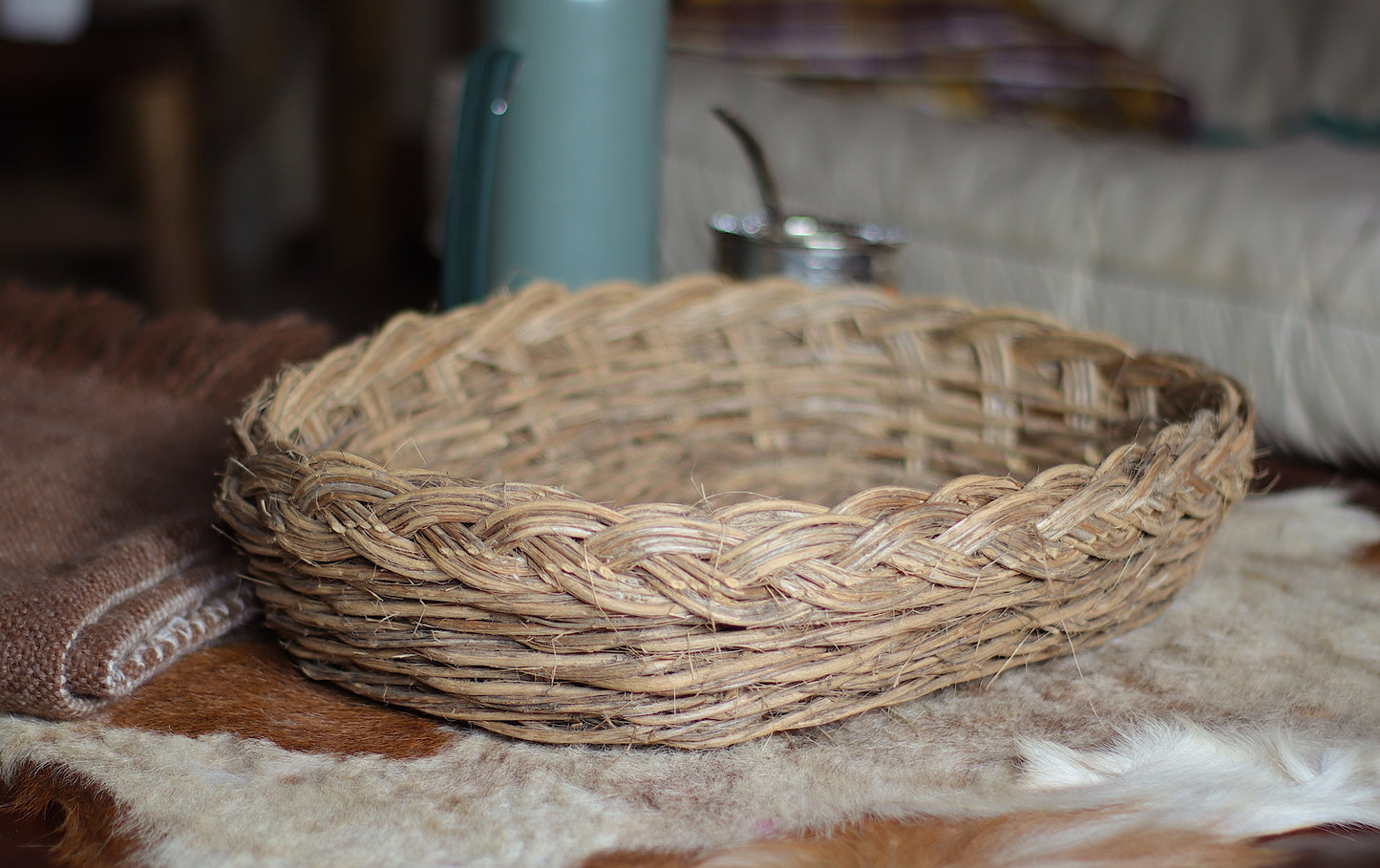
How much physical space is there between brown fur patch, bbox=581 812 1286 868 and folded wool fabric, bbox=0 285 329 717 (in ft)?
0.72

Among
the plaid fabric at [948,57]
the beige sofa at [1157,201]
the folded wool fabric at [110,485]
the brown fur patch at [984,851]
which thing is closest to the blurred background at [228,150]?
A: the plaid fabric at [948,57]

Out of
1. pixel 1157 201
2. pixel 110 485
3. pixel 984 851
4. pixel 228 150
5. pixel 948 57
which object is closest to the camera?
pixel 984 851

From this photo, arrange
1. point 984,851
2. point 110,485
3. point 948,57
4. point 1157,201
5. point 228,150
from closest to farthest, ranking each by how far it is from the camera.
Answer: point 984,851 < point 110,485 < point 1157,201 < point 948,57 < point 228,150

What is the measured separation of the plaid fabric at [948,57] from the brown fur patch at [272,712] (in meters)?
1.03

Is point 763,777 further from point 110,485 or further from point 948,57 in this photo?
point 948,57

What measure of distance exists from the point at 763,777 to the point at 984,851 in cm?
8

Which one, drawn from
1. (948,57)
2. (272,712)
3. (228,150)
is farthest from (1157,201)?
(228,150)

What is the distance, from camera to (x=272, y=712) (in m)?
0.43

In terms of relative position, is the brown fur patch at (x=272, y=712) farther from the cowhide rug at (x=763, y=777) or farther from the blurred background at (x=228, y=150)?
the blurred background at (x=228, y=150)

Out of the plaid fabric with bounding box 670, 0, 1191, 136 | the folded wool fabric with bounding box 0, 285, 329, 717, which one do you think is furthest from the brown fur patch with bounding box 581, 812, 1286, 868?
the plaid fabric with bounding box 670, 0, 1191, 136

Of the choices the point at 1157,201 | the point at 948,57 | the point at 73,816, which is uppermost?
the point at 948,57

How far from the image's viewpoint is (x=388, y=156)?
2223 mm

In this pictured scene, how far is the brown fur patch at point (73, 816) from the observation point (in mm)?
344

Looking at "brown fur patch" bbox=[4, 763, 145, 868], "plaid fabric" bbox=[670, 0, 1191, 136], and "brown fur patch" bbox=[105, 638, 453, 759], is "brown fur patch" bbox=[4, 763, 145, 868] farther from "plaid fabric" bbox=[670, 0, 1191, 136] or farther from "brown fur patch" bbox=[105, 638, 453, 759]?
"plaid fabric" bbox=[670, 0, 1191, 136]
